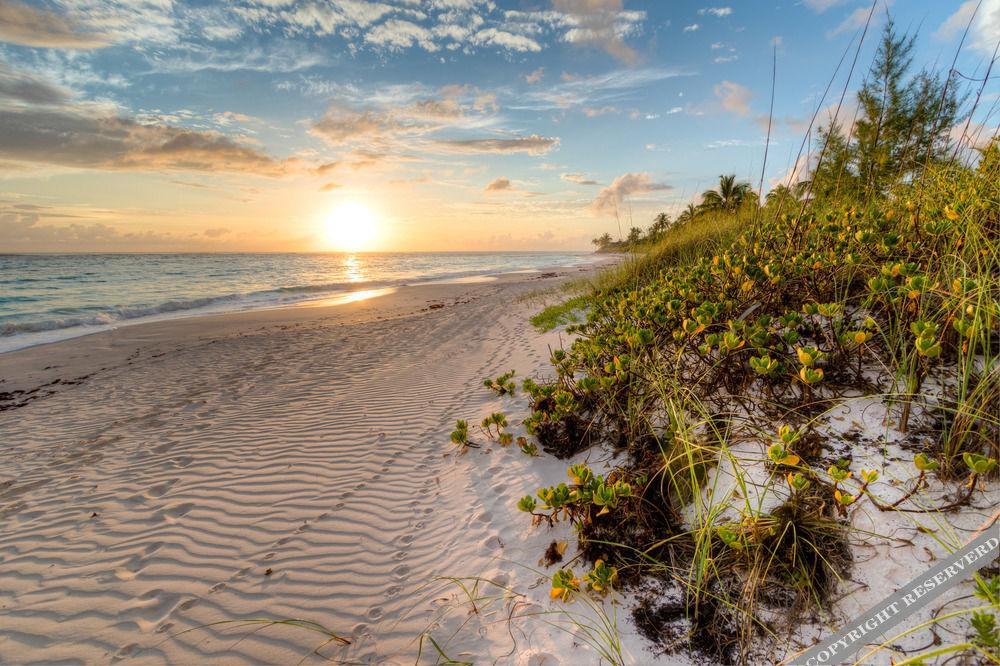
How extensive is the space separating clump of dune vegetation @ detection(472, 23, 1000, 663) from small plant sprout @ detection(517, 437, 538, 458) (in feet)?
0.45

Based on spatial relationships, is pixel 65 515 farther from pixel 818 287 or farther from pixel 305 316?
pixel 305 316

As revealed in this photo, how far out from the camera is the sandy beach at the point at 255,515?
255 cm

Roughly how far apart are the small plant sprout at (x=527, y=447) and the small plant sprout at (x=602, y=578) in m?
1.60

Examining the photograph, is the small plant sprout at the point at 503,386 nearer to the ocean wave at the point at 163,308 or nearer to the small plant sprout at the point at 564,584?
the small plant sprout at the point at 564,584

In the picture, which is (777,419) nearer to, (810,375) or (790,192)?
(810,375)

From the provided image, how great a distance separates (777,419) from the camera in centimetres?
265

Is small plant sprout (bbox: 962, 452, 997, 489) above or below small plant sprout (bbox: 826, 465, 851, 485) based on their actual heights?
above

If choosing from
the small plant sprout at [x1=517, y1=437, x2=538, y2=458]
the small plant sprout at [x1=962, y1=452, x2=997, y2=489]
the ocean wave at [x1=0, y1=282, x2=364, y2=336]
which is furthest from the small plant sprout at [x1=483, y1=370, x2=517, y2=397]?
the ocean wave at [x1=0, y1=282, x2=364, y2=336]

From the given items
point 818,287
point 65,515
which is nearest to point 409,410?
point 65,515

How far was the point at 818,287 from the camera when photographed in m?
3.42

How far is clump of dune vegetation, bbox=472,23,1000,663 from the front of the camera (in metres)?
1.92

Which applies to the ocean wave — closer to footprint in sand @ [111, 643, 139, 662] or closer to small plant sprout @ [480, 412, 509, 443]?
footprint in sand @ [111, 643, 139, 662]

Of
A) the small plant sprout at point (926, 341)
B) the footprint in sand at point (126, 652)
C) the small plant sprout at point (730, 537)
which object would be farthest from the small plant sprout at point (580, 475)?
the footprint in sand at point (126, 652)

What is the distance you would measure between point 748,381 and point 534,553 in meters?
1.99
